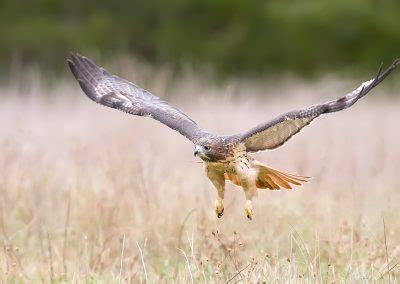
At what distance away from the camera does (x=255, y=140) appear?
5.20 metres

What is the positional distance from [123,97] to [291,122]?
1.49m

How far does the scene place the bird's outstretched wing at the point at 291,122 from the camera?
4.70m

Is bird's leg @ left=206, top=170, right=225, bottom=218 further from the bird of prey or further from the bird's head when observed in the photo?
the bird's head

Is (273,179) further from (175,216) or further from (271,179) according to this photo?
(175,216)

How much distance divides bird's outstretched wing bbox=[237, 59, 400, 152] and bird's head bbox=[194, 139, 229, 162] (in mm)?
107

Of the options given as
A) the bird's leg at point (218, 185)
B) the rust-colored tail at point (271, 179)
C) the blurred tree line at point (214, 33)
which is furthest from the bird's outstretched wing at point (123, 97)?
the blurred tree line at point (214, 33)

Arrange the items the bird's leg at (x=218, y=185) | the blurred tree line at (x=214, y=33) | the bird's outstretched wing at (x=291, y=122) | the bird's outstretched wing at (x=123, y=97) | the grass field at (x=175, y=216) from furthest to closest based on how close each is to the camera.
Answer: the blurred tree line at (x=214, y=33) → the bird's outstretched wing at (x=123, y=97) → the bird's leg at (x=218, y=185) → the grass field at (x=175, y=216) → the bird's outstretched wing at (x=291, y=122)

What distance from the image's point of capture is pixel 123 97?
6.09m

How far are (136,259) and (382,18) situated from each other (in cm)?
1569

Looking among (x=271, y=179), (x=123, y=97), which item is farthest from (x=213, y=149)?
(x=123, y=97)

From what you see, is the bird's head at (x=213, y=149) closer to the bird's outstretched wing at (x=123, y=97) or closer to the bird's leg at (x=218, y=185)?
the bird's leg at (x=218, y=185)

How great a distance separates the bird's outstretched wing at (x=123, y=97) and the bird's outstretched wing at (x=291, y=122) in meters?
0.38

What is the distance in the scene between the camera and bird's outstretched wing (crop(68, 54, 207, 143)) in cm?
560

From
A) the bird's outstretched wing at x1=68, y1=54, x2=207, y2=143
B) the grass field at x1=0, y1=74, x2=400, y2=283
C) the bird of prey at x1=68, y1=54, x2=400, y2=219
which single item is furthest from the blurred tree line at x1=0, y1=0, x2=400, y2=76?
the bird of prey at x1=68, y1=54, x2=400, y2=219
